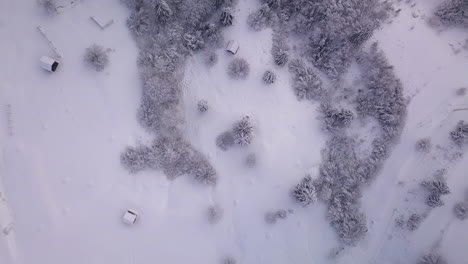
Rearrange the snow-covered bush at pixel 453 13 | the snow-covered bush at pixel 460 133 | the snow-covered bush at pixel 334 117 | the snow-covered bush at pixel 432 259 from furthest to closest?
the snow-covered bush at pixel 453 13
the snow-covered bush at pixel 334 117
the snow-covered bush at pixel 460 133
the snow-covered bush at pixel 432 259

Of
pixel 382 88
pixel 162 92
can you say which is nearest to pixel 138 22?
pixel 162 92

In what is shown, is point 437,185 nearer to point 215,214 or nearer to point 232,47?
point 215,214

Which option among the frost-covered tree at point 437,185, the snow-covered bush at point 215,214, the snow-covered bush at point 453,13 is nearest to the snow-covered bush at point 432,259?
the frost-covered tree at point 437,185

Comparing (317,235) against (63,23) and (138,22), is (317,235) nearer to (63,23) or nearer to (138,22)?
(138,22)

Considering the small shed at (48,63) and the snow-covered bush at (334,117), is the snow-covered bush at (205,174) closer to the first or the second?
the snow-covered bush at (334,117)

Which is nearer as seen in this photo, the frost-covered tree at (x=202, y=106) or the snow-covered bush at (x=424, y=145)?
the snow-covered bush at (x=424, y=145)
